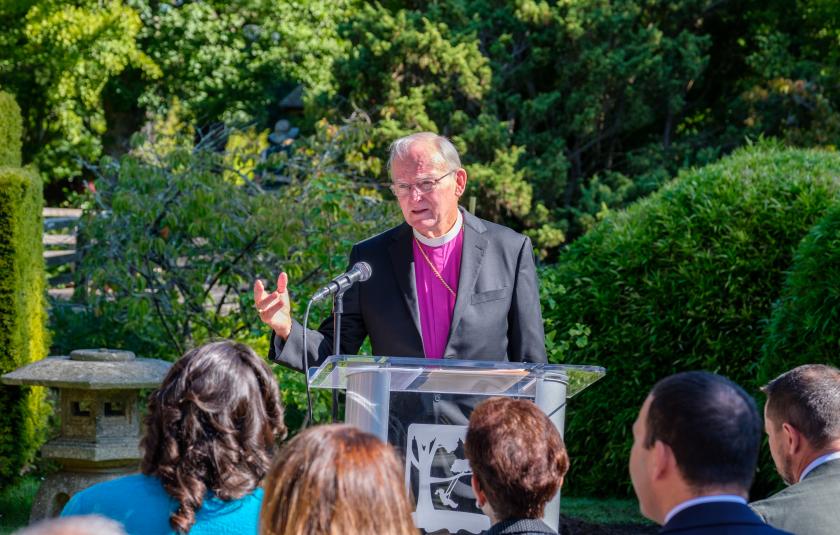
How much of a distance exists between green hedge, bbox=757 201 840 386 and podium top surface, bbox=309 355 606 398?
8.95 ft

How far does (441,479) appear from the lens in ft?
10.7

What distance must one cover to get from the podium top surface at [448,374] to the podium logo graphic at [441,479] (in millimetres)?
135

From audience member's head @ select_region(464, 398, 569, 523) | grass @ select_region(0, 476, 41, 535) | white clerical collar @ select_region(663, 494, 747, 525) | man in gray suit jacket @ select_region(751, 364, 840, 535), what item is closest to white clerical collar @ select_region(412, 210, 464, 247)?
man in gray suit jacket @ select_region(751, 364, 840, 535)

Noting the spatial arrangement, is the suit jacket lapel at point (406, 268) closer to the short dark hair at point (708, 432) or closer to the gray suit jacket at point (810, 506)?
the gray suit jacket at point (810, 506)

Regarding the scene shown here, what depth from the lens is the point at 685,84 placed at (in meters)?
13.7

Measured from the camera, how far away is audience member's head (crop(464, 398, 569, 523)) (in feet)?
8.38

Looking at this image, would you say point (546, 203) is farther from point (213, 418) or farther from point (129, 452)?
point (213, 418)

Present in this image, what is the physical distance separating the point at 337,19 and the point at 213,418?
19578 mm

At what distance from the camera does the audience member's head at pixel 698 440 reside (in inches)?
85.7

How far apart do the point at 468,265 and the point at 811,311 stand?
2495mm

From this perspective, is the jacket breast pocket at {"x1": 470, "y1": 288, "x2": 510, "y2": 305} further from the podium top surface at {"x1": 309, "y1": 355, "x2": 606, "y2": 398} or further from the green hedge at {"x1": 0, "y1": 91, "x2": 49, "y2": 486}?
the green hedge at {"x1": 0, "y1": 91, "x2": 49, "y2": 486}

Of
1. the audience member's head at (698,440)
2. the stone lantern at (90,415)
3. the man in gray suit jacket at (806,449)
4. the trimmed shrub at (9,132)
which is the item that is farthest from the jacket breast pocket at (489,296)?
the trimmed shrub at (9,132)

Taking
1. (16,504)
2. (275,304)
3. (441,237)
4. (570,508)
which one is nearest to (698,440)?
(275,304)

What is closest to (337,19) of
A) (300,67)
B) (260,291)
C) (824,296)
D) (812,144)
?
(300,67)
